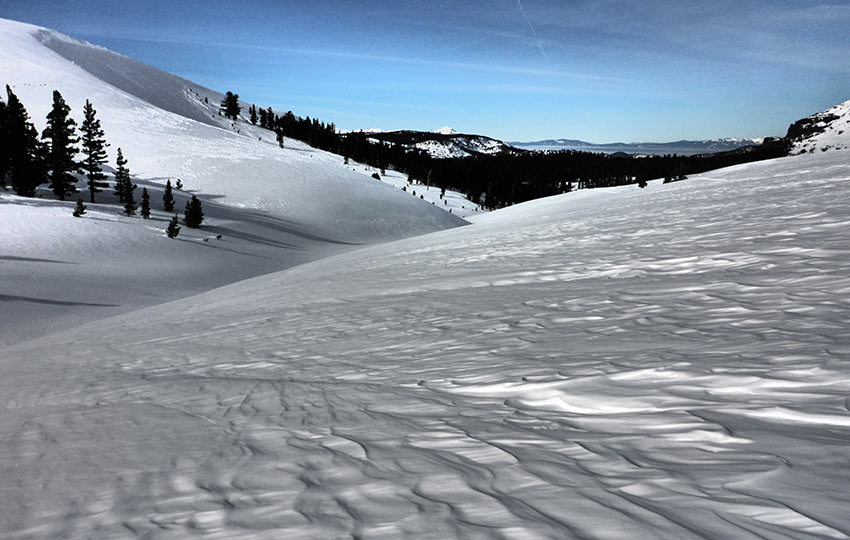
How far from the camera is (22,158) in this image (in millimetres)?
36156

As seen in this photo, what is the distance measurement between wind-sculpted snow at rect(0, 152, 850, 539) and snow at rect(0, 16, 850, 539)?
0.06 feet

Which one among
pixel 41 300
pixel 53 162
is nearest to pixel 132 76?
pixel 53 162

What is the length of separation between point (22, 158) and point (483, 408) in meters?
44.9

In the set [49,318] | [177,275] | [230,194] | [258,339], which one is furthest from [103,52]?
[258,339]

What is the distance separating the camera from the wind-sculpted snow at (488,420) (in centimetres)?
234

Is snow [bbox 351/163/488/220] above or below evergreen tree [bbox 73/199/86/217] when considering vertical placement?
above

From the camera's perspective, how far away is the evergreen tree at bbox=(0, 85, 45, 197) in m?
35.9

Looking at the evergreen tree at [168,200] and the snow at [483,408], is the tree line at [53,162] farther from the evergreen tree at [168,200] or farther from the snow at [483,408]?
the snow at [483,408]

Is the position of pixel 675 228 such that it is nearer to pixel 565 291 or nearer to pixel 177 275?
pixel 565 291

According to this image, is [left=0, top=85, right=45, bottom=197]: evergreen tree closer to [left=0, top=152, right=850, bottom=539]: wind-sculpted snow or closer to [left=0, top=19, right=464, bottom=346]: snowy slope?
[left=0, top=19, right=464, bottom=346]: snowy slope

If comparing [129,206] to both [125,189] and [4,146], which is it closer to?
[125,189]

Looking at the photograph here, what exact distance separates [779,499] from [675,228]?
12.0 meters

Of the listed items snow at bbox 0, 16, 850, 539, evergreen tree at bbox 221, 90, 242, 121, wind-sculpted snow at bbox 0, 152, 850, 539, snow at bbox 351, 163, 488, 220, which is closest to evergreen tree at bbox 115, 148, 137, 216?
snow at bbox 0, 16, 850, 539

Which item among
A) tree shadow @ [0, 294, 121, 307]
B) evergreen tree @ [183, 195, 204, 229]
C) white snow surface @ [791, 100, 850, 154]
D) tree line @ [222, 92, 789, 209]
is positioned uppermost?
white snow surface @ [791, 100, 850, 154]
